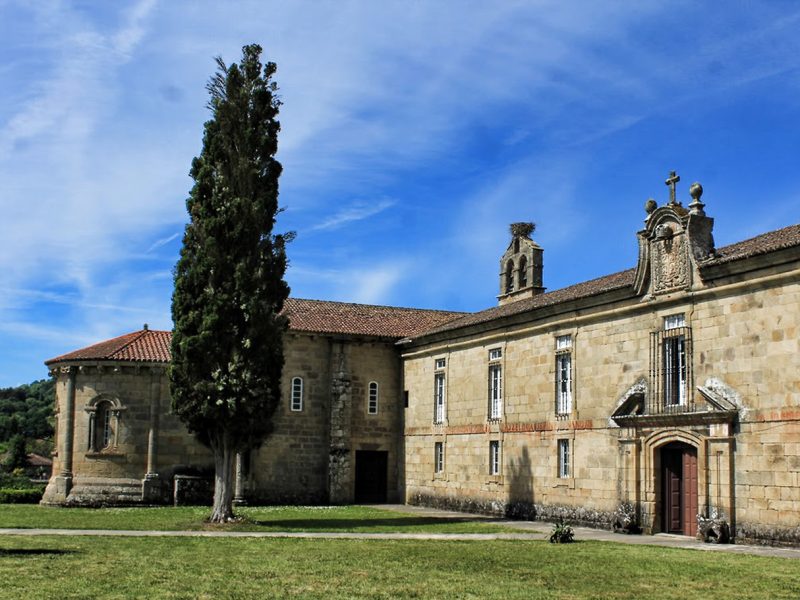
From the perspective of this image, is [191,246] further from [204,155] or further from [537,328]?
[537,328]

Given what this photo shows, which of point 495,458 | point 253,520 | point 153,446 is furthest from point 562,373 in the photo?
point 153,446

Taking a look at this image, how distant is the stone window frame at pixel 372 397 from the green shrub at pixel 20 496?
507 inches

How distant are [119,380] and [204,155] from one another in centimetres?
1214

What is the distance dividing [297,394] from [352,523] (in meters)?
10.7

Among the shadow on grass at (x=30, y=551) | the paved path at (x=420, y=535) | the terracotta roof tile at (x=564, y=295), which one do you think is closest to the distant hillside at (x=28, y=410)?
the terracotta roof tile at (x=564, y=295)

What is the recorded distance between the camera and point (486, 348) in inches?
1245

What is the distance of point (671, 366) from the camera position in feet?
76.4

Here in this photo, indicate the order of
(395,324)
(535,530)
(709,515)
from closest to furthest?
(709,515) < (535,530) < (395,324)

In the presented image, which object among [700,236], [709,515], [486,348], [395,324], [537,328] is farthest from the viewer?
[395,324]

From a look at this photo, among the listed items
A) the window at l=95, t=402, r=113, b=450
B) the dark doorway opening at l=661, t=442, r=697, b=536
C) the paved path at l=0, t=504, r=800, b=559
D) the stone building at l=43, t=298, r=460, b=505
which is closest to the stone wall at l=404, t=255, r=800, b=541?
the dark doorway opening at l=661, t=442, r=697, b=536

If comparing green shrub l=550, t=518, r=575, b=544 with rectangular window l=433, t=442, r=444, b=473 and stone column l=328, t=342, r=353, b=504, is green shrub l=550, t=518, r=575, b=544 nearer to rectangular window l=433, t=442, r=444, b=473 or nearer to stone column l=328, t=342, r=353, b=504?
rectangular window l=433, t=442, r=444, b=473

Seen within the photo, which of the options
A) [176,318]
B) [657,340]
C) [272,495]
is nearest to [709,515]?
[657,340]

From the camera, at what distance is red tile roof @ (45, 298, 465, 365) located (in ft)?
113

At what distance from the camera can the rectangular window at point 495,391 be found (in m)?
30.7
